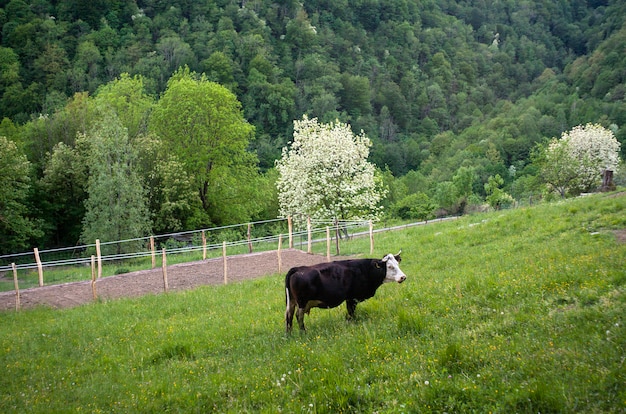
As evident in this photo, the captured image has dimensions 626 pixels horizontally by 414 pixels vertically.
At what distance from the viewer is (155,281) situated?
79.2 ft

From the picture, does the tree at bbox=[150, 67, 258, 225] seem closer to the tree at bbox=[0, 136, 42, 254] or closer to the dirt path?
the tree at bbox=[0, 136, 42, 254]

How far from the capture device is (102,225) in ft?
120

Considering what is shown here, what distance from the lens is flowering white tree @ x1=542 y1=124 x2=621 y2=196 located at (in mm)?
55688

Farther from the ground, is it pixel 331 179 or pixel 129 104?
pixel 129 104

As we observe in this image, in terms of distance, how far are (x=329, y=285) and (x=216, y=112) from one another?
40815mm

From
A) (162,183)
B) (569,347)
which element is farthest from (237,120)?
(569,347)

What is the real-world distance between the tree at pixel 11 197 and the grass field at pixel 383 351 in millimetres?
24155

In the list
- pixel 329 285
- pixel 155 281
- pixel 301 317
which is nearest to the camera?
pixel 301 317

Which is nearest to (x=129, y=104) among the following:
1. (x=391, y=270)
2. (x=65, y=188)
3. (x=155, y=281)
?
(x=65, y=188)

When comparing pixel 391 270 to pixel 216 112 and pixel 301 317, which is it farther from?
pixel 216 112

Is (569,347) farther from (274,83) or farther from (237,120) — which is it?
(274,83)

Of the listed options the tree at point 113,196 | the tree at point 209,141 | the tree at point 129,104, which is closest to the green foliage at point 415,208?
the tree at point 209,141

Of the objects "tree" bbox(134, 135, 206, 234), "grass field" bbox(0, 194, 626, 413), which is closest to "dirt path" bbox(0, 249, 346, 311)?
"grass field" bbox(0, 194, 626, 413)

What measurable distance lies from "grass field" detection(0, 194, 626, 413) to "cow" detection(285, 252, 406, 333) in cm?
48
